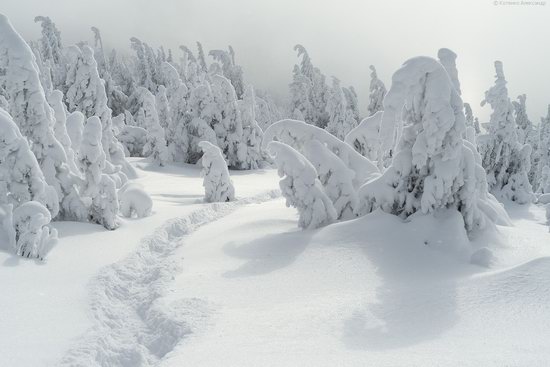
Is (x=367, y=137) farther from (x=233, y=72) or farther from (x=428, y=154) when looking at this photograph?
(x=233, y=72)

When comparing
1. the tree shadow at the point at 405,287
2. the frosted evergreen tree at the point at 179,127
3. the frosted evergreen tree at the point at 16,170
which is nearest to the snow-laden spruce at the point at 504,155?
the tree shadow at the point at 405,287

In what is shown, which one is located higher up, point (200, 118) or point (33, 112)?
point (33, 112)

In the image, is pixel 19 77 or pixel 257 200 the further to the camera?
pixel 257 200

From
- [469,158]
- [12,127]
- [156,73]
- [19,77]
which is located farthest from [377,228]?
[156,73]

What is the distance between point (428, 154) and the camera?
976 cm

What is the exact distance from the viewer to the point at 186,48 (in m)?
61.8

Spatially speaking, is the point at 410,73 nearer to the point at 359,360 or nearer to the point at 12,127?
the point at 359,360

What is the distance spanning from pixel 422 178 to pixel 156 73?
55603 mm

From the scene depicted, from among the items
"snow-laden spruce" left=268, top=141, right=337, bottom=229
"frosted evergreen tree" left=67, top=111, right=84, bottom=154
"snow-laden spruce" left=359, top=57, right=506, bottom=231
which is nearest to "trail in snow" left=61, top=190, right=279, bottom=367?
"snow-laden spruce" left=268, top=141, right=337, bottom=229

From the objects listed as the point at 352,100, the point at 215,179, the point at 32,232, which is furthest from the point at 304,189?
the point at 352,100

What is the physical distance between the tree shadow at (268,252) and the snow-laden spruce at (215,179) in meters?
7.67

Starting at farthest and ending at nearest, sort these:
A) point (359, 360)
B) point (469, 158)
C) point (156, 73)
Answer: point (156, 73) → point (469, 158) → point (359, 360)

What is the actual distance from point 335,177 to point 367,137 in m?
3.52

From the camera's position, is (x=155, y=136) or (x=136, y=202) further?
(x=155, y=136)
